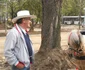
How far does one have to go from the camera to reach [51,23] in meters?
9.77

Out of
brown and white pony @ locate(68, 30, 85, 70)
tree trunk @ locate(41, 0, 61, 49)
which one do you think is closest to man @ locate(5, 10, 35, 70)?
brown and white pony @ locate(68, 30, 85, 70)

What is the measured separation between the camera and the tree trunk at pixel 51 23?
963cm

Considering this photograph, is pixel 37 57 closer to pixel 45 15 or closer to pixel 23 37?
pixel 45 15

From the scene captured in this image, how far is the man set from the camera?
14.0 ft

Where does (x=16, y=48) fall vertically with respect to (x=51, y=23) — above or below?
above

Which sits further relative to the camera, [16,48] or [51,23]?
[51,23]

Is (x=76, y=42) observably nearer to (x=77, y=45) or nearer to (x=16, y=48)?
(x=77, y=45)

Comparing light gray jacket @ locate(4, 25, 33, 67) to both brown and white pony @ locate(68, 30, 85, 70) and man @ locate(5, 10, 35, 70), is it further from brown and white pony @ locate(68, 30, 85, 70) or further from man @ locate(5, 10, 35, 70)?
brown and white pony @ locate(68, 30, 85, 70)

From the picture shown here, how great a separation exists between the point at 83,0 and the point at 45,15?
3640cm

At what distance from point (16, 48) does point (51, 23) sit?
18.0ft

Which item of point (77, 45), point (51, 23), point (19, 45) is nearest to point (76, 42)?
point (77, 45)

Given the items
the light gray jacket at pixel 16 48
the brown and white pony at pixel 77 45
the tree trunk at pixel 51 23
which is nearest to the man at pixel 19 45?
the light gray jacket at pixel 16 48

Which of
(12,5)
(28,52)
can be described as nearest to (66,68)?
(28,52)

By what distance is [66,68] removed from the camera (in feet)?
25.7
